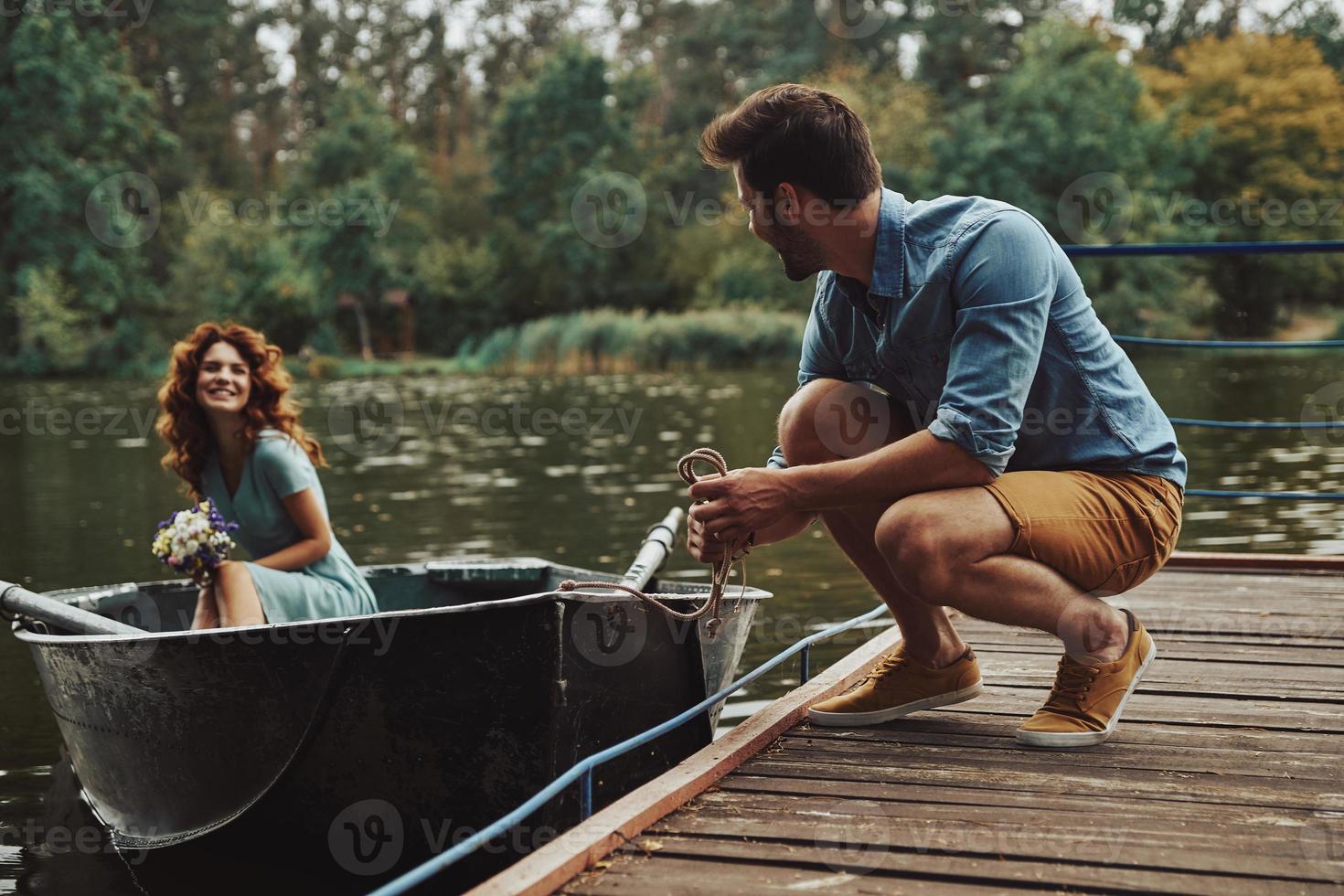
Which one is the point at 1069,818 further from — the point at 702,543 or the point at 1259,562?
the point at 1259,562

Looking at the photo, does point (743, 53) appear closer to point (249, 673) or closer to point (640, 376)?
point (640, 376)

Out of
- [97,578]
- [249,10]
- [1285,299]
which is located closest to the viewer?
[97,578]

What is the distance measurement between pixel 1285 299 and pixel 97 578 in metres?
38.7

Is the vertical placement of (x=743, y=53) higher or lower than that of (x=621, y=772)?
higher

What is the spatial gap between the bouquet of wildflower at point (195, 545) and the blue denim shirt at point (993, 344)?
189 cm

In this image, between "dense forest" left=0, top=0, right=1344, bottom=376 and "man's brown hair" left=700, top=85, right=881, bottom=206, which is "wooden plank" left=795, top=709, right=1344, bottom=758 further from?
"dense forest" left=0, top=0, right=1344, bottom=376

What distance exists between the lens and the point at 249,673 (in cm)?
320

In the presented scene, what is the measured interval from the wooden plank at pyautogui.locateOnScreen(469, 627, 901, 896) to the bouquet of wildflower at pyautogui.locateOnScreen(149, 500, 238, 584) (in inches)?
65.7

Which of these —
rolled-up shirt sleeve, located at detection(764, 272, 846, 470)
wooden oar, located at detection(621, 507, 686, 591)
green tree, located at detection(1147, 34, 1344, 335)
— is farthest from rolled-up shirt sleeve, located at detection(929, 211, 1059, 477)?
green tree, located at detection(1147, 34, 1344, 335)

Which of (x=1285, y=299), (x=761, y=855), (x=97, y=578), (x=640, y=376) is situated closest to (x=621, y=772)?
(x=761, y=855)

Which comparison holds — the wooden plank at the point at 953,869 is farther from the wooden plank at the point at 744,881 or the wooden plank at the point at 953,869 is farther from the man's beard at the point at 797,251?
the man's beard at the point at 797,251

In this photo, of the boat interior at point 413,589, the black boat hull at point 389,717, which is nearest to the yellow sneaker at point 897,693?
the black boat hull at point 389,717

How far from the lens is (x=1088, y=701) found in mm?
2822

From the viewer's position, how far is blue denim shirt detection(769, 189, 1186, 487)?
2562mm
